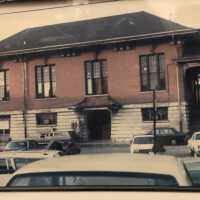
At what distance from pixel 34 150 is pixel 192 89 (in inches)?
30.0

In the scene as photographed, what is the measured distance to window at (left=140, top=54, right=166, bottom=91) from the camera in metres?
1.90

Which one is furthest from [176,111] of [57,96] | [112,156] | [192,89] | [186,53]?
[57,96]

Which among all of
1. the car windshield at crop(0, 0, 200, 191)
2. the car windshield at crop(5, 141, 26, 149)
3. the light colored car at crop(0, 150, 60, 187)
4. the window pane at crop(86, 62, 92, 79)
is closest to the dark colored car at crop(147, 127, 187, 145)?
the car windshield at crop(0, 0, 200, 191)

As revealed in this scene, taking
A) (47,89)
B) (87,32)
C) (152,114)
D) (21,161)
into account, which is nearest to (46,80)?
(47,89)

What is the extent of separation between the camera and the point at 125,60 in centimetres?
192

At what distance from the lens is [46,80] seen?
6.72 ft

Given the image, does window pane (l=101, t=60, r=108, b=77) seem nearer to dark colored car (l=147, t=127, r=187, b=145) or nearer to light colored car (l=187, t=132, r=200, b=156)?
dark colored car (l=147, t=127, r=187, b=145)

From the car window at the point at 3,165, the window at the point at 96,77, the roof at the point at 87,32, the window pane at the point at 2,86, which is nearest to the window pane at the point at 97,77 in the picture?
the window at the point at 96,77

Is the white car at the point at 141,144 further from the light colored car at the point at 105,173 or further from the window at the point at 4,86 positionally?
the window at the point at 4,86

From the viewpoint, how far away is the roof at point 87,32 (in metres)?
1.93

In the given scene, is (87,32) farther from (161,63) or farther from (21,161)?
(21,161)

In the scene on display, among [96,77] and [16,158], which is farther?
[16,158]

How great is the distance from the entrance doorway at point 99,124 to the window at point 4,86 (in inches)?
16.7

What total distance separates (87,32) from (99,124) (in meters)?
0.40
